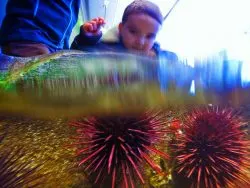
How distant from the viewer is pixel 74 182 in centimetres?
49

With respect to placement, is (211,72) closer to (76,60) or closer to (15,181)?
(76,60)

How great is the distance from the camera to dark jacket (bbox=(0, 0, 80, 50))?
0.89 metres

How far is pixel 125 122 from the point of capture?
472 mm

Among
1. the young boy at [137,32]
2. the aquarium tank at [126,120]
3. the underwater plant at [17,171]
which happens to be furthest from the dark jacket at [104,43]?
the underwater plant at [17,171]

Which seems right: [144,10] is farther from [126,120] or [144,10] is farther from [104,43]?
[126,120]

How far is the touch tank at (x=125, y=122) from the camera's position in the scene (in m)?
0.47

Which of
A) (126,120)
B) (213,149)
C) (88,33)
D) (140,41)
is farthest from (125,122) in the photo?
(140,41)

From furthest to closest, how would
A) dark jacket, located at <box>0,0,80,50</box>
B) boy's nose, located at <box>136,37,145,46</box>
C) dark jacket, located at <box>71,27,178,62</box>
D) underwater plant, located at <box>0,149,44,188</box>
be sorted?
1. boy's nose, located at <box>136,37,145,46</box>
2. dark jacket, located at <box>71,27,178,62</box>
3. dark jacket, located at <box>0,0,80,50</box>
4. underwater plant, located at <box>0,149,44,188</box>

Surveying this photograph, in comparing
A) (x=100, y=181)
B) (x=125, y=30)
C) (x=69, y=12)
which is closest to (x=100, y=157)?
(x=100, y=181)

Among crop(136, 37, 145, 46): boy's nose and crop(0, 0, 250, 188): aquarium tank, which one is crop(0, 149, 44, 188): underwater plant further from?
crop(136, 37, 145, 46): boy's nose

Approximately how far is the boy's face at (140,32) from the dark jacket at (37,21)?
0.35m

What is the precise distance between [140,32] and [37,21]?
0.55 meters

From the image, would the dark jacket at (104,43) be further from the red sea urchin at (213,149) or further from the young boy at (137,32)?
the red sea urchin at (213,149)

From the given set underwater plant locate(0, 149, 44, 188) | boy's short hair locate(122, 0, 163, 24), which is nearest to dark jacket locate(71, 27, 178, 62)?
boy's short hair locate(122, 0, 163, 24)
